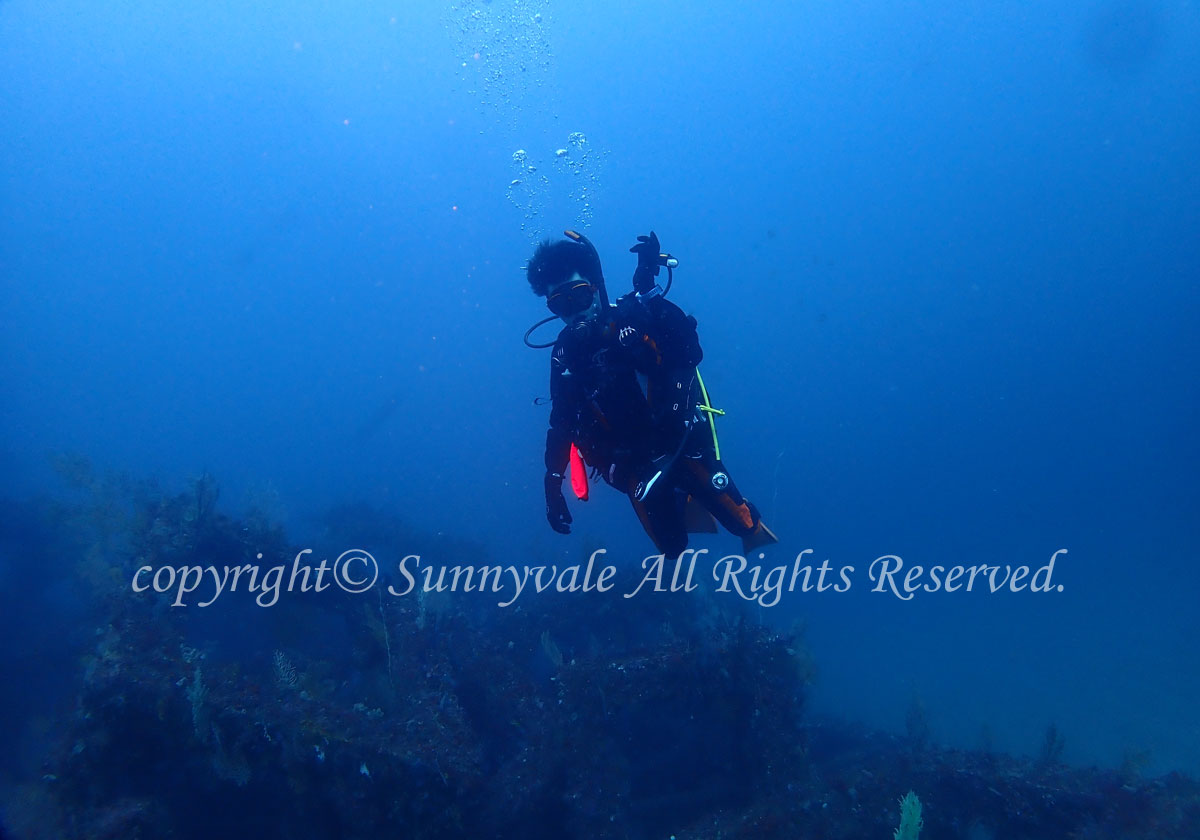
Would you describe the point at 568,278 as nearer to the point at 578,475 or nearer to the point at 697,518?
the point at 578,475

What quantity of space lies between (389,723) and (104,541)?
11429 mm

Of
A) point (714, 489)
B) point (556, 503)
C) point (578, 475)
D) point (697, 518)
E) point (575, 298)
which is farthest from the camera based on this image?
point (697, 518)

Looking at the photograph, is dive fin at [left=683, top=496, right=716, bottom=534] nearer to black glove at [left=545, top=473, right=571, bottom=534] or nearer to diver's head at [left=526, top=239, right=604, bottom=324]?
black glove at [left=545, top=473, right=571, bottom=534]

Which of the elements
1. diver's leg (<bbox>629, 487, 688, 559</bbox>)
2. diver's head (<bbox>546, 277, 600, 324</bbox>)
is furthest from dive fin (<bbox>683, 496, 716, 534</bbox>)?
diver's head (<bbox>546, 277, 600, 324</bbox>)

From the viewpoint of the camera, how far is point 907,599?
32000 millimetres

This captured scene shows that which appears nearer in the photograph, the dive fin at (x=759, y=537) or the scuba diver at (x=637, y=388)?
the scuba diver at (x=637, y=388)

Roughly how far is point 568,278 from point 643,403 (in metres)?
1.16

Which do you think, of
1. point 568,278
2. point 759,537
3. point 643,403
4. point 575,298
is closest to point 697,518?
point 759,537

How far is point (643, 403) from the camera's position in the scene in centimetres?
431

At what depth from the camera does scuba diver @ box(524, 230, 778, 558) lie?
4297 mm

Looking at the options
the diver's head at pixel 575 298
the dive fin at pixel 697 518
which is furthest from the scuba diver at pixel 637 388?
the dive fin at pixel 697 518

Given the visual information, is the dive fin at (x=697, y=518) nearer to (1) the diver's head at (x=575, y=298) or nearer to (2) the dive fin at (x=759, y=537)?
(2) the dive fin at (x=759, y=537)

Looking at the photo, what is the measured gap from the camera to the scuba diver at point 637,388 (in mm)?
4297

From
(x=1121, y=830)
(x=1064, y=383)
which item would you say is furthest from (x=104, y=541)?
(x=1064, y=383)
